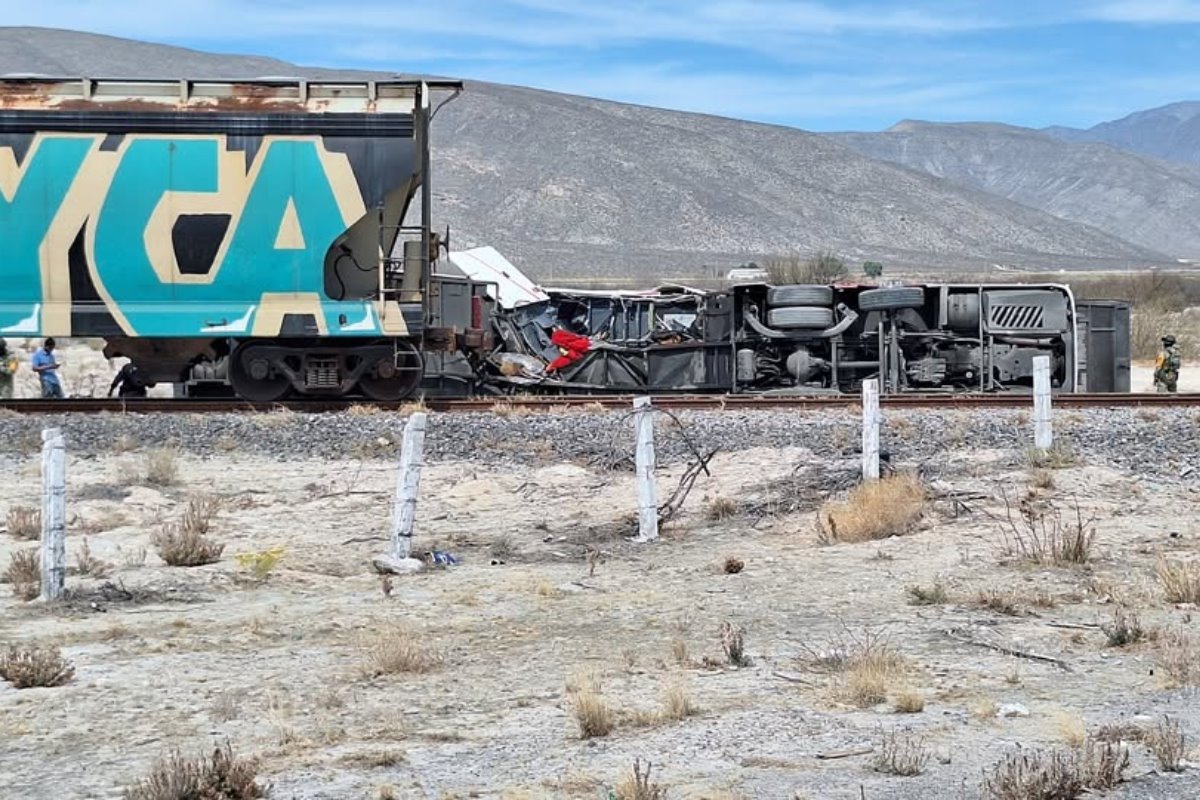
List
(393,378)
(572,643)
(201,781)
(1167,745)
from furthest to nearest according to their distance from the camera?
(393,378) → (572,643) → (1167,745) → (201,781)

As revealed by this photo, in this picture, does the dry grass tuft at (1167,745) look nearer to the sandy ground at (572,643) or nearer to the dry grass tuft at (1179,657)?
the sandy ground at (572,643)

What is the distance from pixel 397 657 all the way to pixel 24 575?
355cm

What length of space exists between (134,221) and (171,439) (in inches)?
137

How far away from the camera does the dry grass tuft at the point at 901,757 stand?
5.68 meters

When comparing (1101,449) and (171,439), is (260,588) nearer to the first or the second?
(171,439)

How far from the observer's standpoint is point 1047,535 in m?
10.1

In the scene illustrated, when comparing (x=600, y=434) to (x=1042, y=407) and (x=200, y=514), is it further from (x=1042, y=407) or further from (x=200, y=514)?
(x=200, y=514)

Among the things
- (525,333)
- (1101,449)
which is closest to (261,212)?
(525,333)

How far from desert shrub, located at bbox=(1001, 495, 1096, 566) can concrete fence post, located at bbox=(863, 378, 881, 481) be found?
115 cm

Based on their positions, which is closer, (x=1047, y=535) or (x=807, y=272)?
(x=1047, y=535)

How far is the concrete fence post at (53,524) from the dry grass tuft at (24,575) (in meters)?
0.20

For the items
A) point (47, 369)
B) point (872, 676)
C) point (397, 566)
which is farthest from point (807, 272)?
point (872, 676)

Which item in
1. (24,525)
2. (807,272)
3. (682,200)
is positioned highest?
(682,200)

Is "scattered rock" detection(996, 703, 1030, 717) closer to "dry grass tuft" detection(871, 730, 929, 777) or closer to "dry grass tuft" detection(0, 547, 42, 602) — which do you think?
"dry grass tuft" detection(871, 730, 929, 777)
